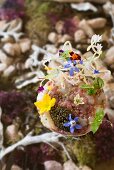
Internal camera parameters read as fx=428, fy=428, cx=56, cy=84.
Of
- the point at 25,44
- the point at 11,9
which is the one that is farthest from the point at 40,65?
the point at 11,9

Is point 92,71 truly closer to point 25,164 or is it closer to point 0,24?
point 25,164

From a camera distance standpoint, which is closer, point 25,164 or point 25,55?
point 25,164

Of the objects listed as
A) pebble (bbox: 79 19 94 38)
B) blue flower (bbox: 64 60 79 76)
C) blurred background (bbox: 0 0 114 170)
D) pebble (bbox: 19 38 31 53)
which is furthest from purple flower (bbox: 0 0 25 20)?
blue flower (bbox: 64 60 79 76)

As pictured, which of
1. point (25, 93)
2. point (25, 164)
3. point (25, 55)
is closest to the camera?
point (25, 164)

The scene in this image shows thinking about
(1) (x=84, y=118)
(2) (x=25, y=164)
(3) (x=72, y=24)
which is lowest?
(2) (x=25, y=164)

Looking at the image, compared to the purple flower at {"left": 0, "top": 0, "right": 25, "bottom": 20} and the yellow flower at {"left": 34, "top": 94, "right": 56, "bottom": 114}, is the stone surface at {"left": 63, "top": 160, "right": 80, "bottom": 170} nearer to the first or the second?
the yellow flower at {"left": 34, "top": 94, "right": 56, "bottom": 114}

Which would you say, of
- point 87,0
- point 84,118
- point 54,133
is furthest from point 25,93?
point 87,0

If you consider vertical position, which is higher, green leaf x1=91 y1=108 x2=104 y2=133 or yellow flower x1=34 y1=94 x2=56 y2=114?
yellow flower x1=34 y1=94 x2=56 y2=114
